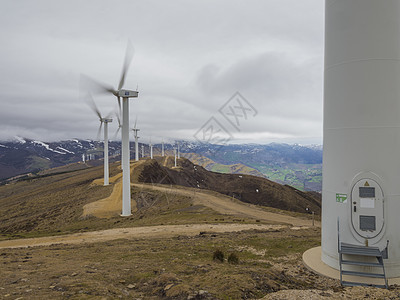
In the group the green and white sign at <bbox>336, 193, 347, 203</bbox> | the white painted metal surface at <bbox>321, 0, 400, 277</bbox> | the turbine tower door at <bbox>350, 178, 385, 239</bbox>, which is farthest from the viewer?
the green and white sign at <bbox>336, 193, 347, 203</bbox>

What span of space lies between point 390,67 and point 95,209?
37.7 metres

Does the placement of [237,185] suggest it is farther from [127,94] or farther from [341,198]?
[341,198]

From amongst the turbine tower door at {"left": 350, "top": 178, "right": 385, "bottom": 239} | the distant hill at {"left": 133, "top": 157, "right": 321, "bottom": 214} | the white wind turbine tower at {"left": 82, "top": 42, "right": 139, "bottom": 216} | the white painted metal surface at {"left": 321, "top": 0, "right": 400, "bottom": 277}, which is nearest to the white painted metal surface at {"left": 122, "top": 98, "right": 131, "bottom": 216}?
the white wind turbine tower at {"left": 82, "top": 42, "right": 139, "bottom": 216}

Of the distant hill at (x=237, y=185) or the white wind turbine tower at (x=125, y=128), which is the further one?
the distant hill at (x=237, y=185)

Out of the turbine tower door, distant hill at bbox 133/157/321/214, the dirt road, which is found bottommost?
distant hill at bbox 133/157/321/214

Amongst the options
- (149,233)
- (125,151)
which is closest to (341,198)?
(149,233)

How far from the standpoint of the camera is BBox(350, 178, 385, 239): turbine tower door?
31.4 ft

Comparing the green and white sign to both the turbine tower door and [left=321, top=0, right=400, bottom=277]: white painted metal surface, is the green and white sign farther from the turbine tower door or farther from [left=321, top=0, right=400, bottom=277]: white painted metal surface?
the turbine tower door

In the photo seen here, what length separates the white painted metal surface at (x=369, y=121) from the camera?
9.45 m

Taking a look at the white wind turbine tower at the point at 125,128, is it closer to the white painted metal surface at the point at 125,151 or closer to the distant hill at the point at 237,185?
the white painted metal surface at the point at 125,151

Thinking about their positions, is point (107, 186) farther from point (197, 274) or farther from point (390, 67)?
point (390, 67)

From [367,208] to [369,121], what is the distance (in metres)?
2.99

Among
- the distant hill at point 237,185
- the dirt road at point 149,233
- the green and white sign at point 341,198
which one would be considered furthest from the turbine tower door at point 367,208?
the distant hill at point 237,185

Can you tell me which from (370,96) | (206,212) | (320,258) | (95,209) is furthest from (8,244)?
(370,96)
